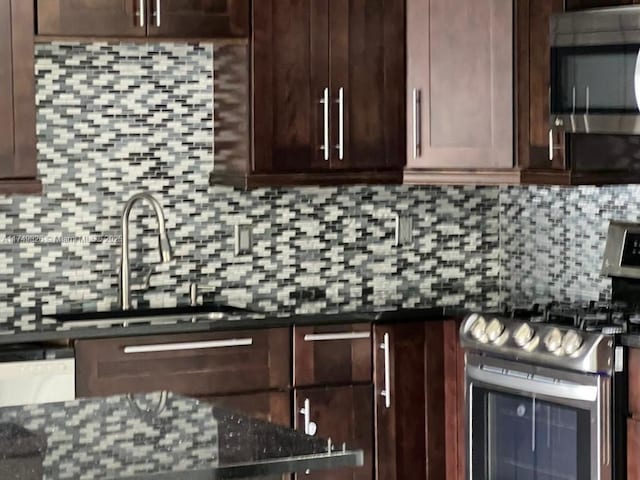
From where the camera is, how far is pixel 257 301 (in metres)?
4.98

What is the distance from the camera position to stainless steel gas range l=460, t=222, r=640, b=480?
4031 millimetres

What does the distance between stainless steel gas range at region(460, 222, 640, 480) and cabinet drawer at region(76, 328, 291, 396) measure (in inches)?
26.7

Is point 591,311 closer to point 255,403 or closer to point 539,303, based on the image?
point 539,303

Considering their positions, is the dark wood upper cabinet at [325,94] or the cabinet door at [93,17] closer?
the cabinet door at [93,17]

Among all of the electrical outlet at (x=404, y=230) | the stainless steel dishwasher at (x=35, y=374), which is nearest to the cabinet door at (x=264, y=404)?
the stainless steel dishwasher at (x=35, y=374)

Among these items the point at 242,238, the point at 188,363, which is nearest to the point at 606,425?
the point at 188,363

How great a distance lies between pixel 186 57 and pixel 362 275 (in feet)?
3.59

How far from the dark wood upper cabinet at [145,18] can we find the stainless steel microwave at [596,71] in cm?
109

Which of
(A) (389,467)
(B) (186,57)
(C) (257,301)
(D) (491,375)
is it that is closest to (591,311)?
(D) (491,375)

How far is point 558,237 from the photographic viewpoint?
509 cm

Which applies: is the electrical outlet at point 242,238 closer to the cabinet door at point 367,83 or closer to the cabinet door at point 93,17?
the cabinet door at point 367,83

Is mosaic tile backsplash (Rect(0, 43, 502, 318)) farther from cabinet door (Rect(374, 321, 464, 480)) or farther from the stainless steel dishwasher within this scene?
the stainless steel dishwasher

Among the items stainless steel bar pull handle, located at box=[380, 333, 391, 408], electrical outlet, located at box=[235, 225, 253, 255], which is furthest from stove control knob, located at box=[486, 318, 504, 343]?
electrical outlet, located at box=[235, 225, 253, 255]

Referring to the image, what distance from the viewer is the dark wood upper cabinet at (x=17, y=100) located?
167 inches
